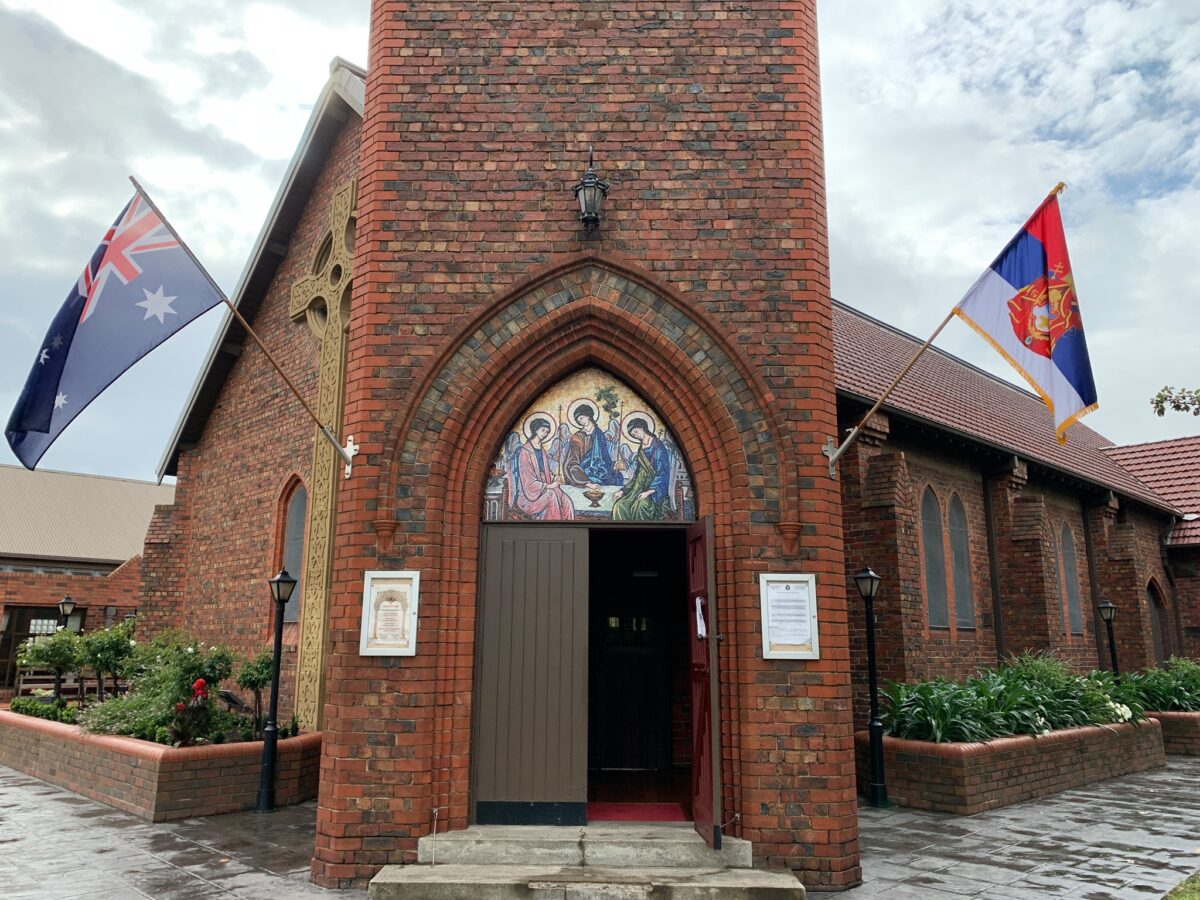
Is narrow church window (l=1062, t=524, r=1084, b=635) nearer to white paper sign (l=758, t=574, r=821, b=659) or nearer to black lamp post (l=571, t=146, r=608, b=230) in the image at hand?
white paper sign (l=758, t=574, r=821, b=659)

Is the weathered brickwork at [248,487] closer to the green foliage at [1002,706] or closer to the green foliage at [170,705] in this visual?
the green foliage at [170,705]

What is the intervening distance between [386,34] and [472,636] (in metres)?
5.42

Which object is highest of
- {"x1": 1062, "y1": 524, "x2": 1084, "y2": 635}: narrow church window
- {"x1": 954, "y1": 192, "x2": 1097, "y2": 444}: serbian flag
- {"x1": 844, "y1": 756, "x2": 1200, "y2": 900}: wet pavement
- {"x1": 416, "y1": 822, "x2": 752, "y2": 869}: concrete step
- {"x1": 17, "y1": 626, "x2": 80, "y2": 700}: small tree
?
{"x1": 954, "y1": 192, "x2": 1097, "y2": 444}: serbian flag

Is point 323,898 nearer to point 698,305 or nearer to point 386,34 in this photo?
point 698,305

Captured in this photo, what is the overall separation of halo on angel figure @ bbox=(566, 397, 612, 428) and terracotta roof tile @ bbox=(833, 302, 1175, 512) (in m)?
5.49

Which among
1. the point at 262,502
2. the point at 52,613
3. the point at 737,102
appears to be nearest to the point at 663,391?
the point at 737,102

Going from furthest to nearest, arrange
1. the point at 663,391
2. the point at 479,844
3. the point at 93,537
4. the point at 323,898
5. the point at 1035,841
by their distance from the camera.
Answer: the point at 93,537 < the point at 1035,841 < the point at 663,391 < the point at 479,844 < the point at 323,898

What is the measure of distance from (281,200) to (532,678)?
10482 millimetres

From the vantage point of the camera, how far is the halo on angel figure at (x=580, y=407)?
7623 mm

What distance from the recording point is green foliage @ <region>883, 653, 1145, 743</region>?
10062mm

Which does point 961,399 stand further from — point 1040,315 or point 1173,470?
point 1040,315

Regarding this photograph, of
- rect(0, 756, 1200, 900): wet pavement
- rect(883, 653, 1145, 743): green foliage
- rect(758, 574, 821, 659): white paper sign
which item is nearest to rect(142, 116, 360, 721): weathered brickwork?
rect(0, 756, 1200, 900): wet pavement

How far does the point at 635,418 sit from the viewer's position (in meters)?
7.63

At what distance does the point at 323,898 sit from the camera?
6051 millimetres
